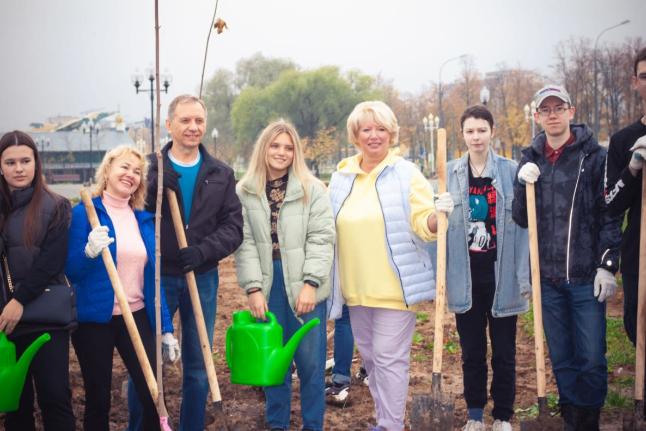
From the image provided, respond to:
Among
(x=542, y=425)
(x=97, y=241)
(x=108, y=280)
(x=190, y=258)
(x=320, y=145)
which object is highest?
(x=320, y=145)

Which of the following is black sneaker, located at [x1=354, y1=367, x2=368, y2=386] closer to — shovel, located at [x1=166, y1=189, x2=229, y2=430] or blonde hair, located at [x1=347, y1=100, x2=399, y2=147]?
shovel, located at [x1=166, y1=189, x2=229, y2=430]

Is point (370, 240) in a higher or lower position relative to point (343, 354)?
higher

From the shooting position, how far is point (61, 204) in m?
3.11

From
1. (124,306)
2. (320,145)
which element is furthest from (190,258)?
(320,145)

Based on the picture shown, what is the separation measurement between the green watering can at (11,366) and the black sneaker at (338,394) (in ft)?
7.35

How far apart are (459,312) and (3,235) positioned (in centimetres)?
250

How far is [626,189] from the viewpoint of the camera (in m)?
3.22

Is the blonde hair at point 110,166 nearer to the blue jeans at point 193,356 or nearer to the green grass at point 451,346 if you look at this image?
the blue jeans at point 193,356

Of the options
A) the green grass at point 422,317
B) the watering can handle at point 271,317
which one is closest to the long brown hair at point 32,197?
the watering can handle at point 271,317

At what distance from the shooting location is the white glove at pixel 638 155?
313 cm

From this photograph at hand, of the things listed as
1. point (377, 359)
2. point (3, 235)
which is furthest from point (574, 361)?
point (3, 235)

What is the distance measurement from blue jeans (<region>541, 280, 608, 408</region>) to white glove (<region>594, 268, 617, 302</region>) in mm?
87

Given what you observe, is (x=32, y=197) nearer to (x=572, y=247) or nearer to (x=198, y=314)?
(x=198, y=314)

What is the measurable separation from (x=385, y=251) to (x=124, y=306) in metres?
1.44
